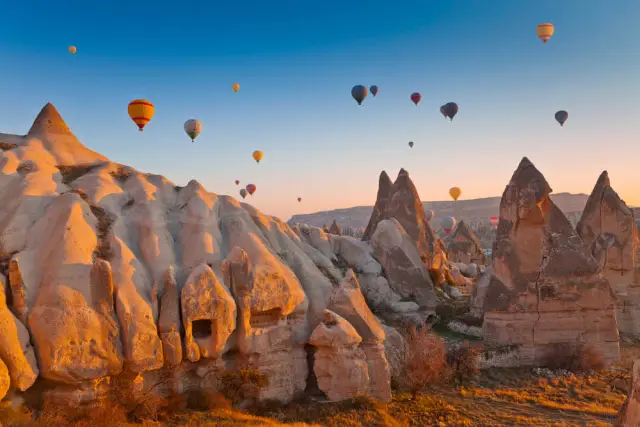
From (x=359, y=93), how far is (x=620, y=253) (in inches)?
789

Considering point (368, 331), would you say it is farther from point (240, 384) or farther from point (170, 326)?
point (170, 326)

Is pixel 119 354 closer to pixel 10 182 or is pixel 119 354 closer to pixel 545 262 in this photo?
pixel 10 182

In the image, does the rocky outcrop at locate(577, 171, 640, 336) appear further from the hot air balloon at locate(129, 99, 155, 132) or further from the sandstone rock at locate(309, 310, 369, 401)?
the hot air balloon at locate(129, 99, 155, 132)

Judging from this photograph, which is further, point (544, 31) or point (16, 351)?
point (544, 31)

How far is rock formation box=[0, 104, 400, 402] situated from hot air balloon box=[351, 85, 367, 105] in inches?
717

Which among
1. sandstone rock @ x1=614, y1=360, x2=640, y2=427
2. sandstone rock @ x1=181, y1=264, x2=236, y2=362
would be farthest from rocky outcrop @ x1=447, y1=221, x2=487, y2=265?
sandstone rock @ x1=614, y1=360, x2=640, y2=427

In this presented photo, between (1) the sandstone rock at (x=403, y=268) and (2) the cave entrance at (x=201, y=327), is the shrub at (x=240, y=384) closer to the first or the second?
(2) the cave entrance at (x=201, y=327)

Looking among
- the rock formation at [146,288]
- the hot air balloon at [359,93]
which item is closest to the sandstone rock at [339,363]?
the rock formation at [146,288]

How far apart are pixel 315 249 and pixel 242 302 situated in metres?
7.52

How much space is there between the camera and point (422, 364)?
1798 cm

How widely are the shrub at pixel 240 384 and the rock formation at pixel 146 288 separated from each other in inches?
15.1

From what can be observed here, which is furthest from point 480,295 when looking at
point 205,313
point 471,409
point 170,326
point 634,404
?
point 634,404

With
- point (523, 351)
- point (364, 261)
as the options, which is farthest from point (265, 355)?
point (523, 351)

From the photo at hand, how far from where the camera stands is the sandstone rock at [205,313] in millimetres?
15102
